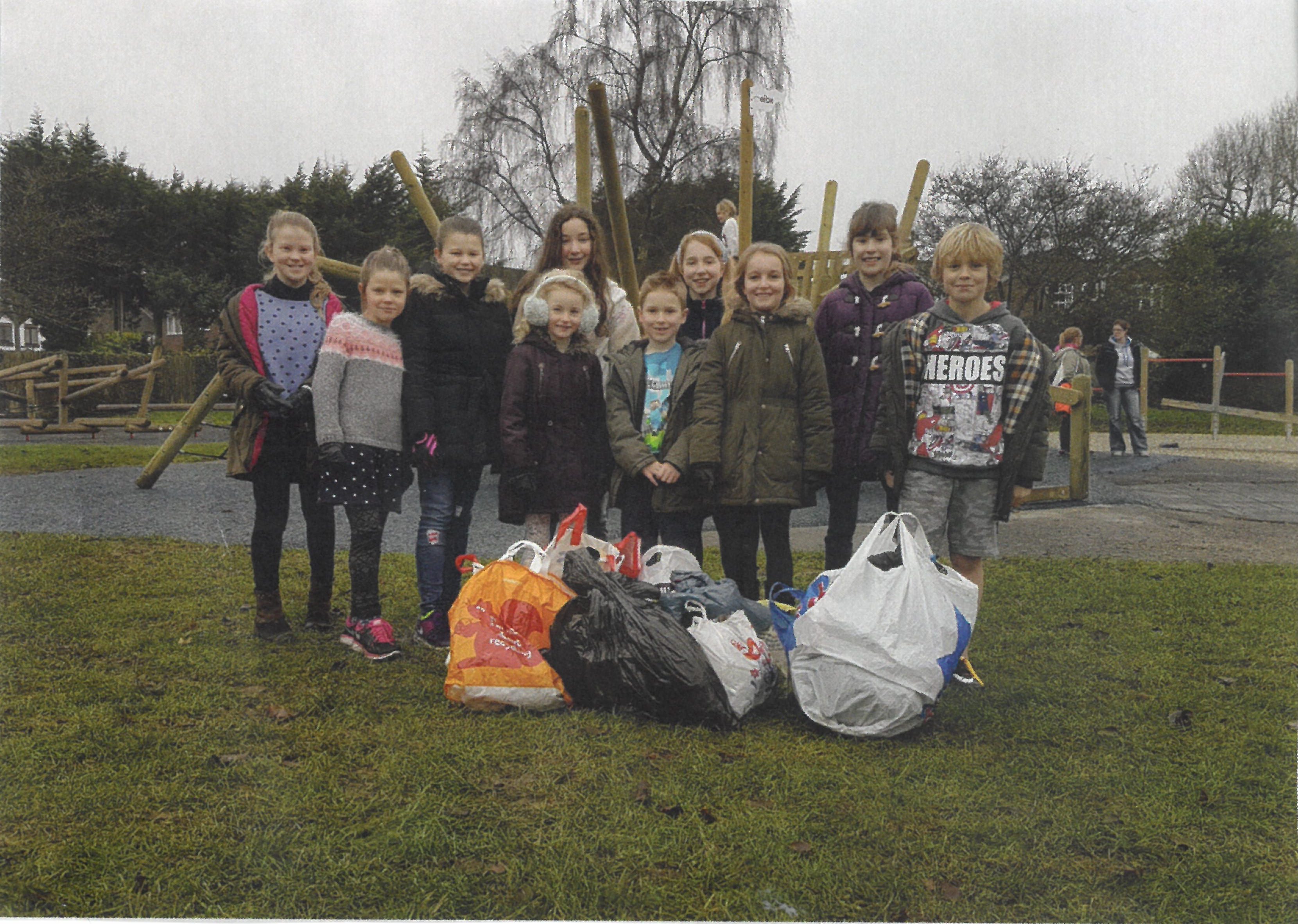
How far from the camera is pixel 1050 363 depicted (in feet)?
10.4

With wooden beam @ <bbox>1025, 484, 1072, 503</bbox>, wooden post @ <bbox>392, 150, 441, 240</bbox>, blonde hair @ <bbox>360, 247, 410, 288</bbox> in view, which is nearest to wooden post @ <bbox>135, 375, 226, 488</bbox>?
wooden post @ <bbox>392, 150, 441, 240</bbox>

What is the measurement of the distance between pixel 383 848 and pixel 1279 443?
52.5ft

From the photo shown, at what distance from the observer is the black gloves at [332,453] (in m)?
3.38

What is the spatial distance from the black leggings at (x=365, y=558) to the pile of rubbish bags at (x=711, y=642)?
0.61 meters

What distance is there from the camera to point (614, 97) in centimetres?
464

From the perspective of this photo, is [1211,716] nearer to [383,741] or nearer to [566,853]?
[566,853]

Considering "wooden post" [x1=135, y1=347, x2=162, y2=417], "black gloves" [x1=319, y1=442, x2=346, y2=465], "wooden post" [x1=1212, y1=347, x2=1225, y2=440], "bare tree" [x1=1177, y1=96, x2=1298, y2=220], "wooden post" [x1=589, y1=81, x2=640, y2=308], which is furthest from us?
"wooden post" [x1=1212, y1=347, x2=1225, y2=440]

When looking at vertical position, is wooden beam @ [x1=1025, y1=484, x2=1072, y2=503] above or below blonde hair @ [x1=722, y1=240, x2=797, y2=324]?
below

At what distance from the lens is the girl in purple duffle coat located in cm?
370

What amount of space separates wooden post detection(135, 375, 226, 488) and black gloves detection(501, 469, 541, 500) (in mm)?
2453

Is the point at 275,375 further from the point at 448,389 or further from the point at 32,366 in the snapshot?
the point at 32,366

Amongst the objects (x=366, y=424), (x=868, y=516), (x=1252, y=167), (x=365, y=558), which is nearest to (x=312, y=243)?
(x=366, y=424)

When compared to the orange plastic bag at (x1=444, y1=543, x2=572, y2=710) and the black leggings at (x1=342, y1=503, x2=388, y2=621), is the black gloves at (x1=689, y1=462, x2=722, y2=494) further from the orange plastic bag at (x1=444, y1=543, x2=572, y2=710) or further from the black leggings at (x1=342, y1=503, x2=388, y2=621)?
the black leggings at (x1=342, y1=503, x2=388, y2=621)

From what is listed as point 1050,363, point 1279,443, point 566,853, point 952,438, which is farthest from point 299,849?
point 1279,443
